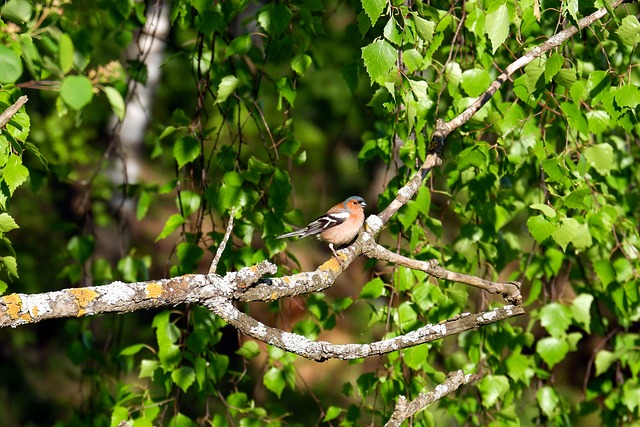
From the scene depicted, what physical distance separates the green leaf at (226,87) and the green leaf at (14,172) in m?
1.06

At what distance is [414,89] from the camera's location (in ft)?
11.2

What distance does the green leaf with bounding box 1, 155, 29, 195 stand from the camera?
10.0 ft

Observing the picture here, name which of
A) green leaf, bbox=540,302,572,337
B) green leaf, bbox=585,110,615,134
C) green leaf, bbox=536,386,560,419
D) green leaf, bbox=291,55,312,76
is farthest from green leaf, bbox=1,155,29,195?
green leaf, bbox=536,386,560,419

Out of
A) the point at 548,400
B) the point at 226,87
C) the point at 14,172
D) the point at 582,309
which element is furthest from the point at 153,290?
the point at 548,400

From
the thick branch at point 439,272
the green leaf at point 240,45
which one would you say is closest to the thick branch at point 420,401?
the thick branch at point 439,272

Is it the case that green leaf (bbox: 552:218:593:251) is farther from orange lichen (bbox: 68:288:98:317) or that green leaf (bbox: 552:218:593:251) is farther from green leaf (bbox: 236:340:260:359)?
orange lichen (bbox: 68:288:98:317)

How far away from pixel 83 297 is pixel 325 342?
0.84 meters

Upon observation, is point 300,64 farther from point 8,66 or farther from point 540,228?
point 8,66

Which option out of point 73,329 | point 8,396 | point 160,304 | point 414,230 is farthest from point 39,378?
point 160,304

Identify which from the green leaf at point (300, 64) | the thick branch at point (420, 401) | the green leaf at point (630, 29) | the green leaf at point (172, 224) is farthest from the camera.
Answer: the green leaf at point (172, 224)

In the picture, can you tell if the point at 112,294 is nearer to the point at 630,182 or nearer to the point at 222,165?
the point at 222,165

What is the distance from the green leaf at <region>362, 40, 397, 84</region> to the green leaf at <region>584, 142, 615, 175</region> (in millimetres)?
1333

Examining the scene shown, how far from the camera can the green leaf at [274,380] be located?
162 inches

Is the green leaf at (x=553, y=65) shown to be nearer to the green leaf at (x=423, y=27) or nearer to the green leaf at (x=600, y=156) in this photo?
the green leaf at (x=423, y=27)
